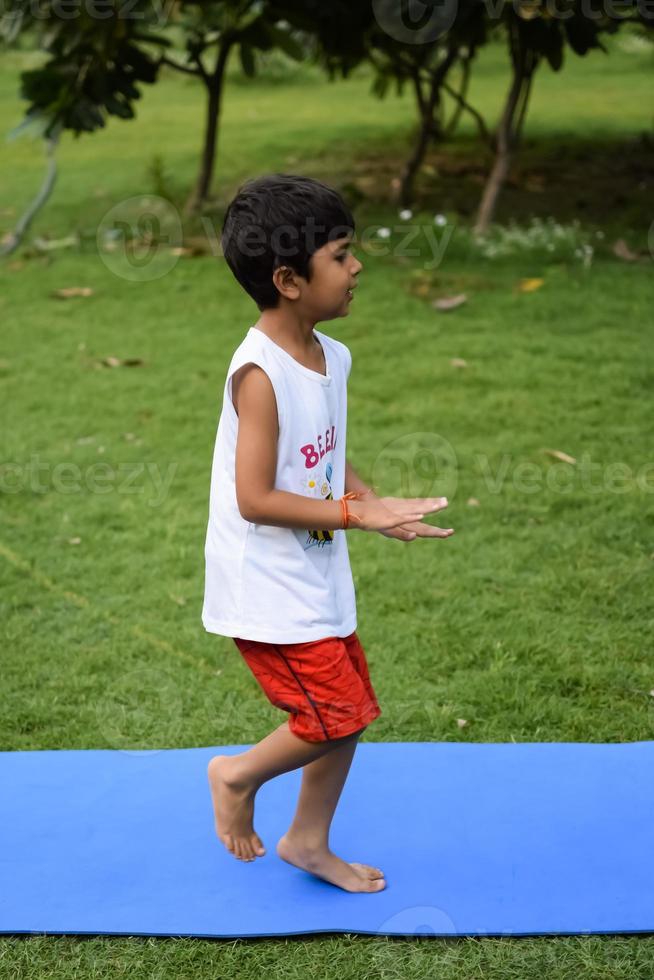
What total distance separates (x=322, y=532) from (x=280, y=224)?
2.06 ft

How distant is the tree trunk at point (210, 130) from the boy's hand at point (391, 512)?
6.10 meters

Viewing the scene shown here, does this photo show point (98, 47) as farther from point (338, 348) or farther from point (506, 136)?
point (338, 348)

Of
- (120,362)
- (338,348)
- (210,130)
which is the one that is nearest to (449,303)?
(120,362)

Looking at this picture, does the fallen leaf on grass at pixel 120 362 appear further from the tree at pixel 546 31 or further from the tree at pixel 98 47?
the tree at pixel 546 31

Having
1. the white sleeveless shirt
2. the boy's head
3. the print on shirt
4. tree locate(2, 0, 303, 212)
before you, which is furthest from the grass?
the boy's head

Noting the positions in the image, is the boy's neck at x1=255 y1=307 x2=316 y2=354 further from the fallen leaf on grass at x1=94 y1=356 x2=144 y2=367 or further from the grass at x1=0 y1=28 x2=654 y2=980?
the fallen leaf on grass at x1=94 y1=356 x2=144 y2=367

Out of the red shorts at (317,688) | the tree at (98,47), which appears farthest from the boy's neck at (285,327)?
the tree at (98,47)

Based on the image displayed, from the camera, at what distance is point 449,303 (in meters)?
7.03

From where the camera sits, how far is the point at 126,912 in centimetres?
249

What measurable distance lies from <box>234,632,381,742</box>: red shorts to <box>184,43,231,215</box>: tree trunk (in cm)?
616

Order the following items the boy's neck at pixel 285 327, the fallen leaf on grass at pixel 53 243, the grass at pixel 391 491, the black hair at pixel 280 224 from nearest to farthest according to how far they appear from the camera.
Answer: the black hair at pixel 280 224
the boy's neck at pixel 285 327
the grass at pixel 391 491
the fallen leaf on grass at pixel 53 243

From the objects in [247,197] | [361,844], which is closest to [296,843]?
[361,844]

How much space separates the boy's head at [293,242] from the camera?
2240mm

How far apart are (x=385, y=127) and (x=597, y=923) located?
405 inches
